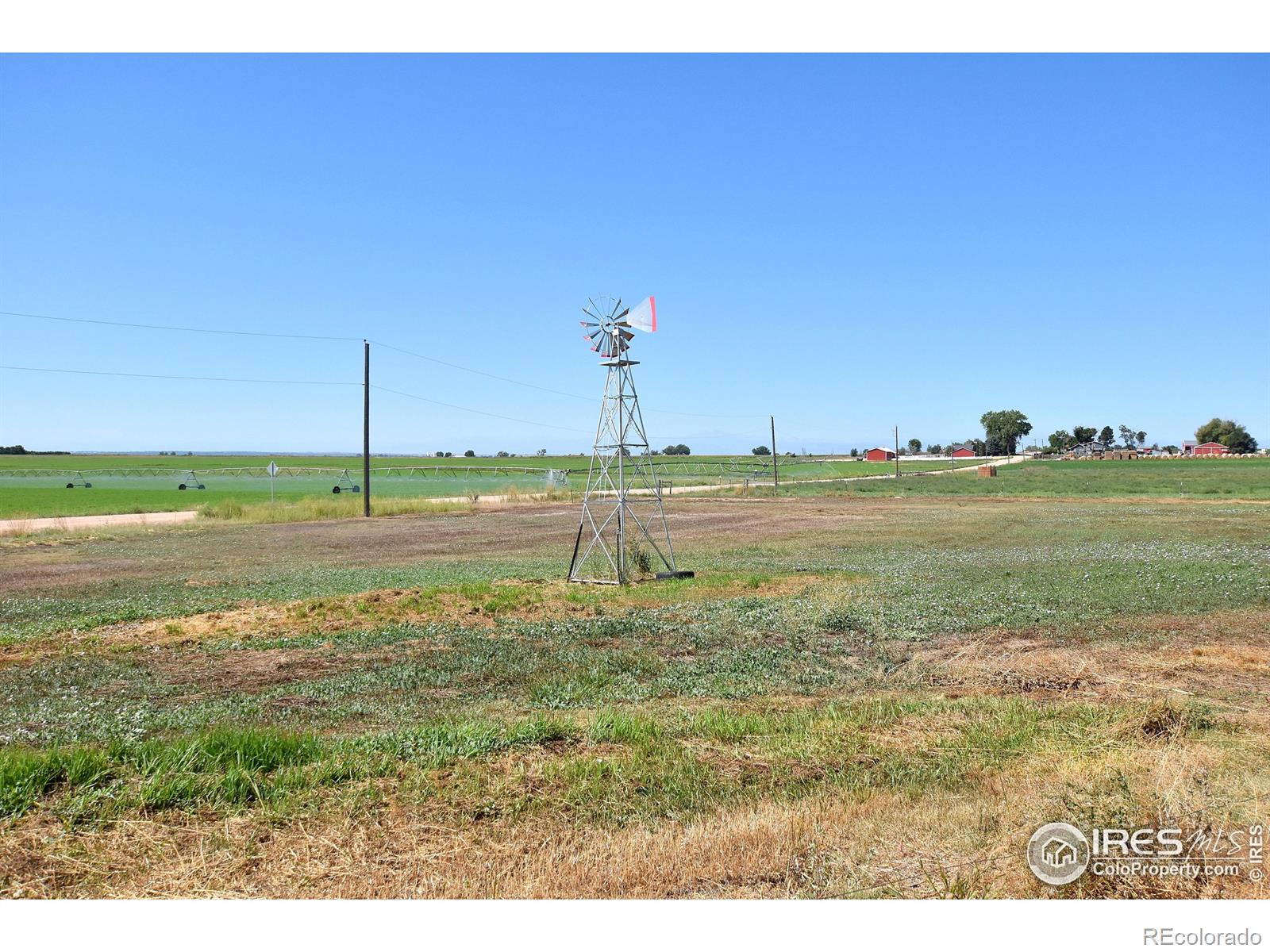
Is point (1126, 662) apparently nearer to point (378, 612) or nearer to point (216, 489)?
point (378, 612)

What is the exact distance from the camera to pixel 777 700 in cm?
877

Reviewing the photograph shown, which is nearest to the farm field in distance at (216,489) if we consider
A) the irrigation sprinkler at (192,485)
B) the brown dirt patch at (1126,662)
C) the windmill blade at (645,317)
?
the irrigation sprinkler at (192,485)

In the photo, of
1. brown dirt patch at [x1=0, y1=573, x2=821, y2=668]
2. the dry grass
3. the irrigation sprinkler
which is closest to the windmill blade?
brown dirt patch at [x1=0, y1=573, x2=821, y2=668]

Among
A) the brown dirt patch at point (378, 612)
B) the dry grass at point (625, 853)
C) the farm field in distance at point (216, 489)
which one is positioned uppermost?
the farm field in distance at point (216, 489)

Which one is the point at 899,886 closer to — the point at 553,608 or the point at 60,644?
the point at 553,608

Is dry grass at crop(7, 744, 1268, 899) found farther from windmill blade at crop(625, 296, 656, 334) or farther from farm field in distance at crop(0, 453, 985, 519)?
farm field in distance at crop(0, 453, 985, 519)

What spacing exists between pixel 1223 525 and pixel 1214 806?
32.0 metres

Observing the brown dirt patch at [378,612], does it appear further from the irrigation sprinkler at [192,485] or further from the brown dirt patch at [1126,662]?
the irrigation sprinkler at [192,485]

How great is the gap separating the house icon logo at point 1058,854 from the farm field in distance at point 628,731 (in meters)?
0.08

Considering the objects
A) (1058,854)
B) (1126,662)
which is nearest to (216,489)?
(1126,662)

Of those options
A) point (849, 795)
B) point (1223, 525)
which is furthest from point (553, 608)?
point (1223, 525)

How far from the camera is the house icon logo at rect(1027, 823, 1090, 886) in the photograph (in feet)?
13.8

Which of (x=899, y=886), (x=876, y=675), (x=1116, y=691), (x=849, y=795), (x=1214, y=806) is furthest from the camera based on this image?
(x=876, y=675)

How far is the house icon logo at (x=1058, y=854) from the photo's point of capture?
4.22 m
